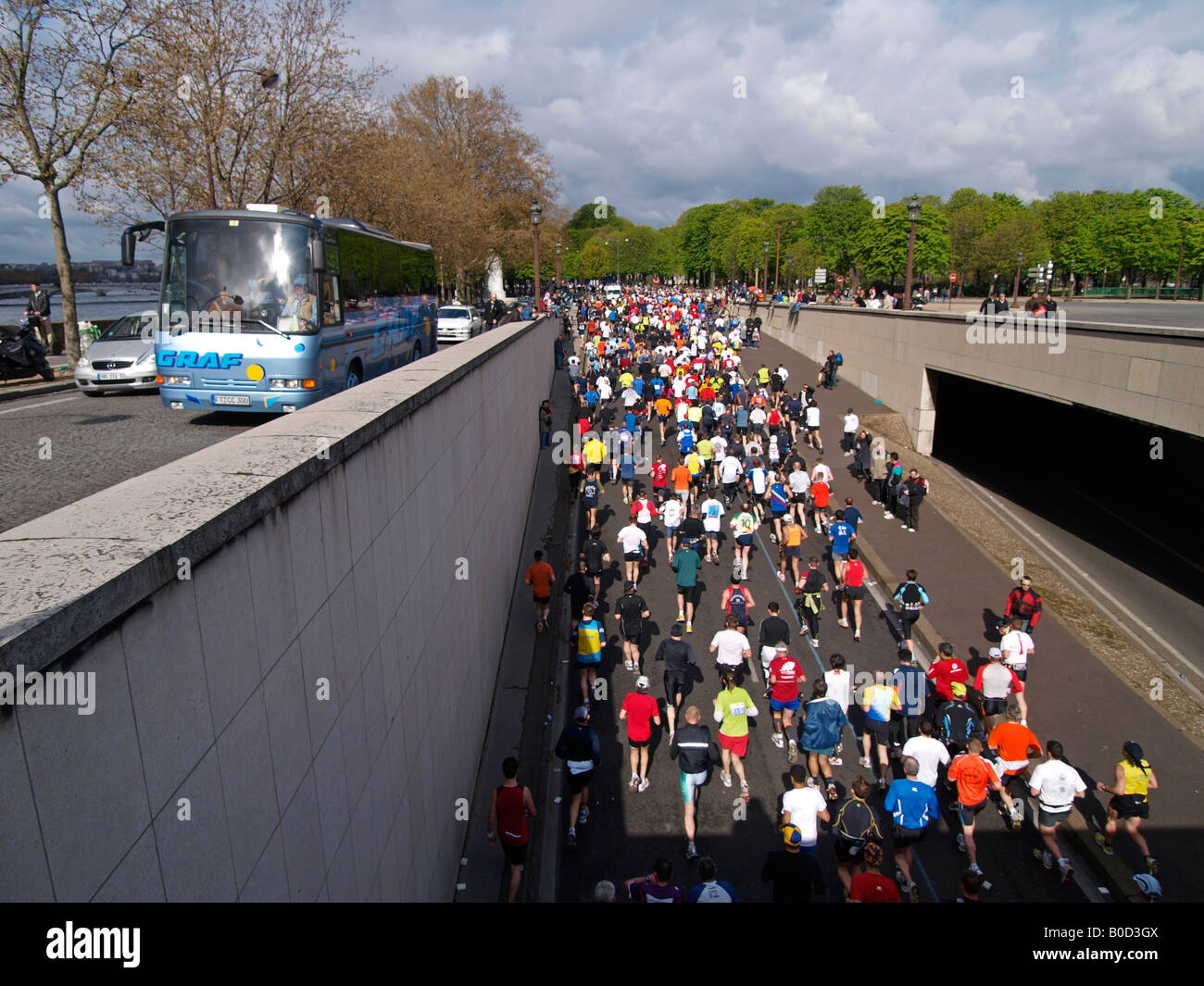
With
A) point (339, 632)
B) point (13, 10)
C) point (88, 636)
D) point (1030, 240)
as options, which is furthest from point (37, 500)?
point (1030, 240)

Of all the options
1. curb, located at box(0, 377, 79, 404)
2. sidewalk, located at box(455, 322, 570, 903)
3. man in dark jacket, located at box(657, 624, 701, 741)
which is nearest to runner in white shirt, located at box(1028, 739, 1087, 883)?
man in dark jacket, located at box(657, 624, 701, 741)

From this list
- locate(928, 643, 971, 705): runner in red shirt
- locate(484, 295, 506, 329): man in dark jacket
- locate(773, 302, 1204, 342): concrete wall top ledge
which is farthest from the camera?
locate(484, 295, 506, 329): man in dark jacket

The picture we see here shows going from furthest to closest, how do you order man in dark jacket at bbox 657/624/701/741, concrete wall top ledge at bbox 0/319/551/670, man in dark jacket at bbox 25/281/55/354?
man in dark jacket at bbox 25/281/55/354, man in dark jacket at bbox 657/624/701/741, concrete wall top ledge at bbox 0/319/551/670

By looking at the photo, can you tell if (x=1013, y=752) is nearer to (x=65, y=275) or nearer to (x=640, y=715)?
(x=640, y=715)

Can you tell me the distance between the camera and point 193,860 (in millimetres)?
2797

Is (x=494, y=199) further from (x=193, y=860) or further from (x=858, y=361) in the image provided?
(x=193, y=860)

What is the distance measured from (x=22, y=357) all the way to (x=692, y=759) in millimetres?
14943

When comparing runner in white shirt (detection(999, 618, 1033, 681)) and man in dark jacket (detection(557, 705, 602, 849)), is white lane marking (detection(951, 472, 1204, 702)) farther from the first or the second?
man in dark jacket (detection(557, 705, 602, 849))

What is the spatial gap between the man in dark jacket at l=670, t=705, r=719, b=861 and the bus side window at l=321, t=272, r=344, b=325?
765 centimetres

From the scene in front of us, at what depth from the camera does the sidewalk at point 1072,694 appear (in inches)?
356

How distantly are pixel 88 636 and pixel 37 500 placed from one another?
17.7ft

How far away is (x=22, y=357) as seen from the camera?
1562 centimetres

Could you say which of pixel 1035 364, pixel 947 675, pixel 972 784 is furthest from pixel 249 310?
pixel 1035 364

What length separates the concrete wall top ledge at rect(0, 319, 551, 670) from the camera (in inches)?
83.0
